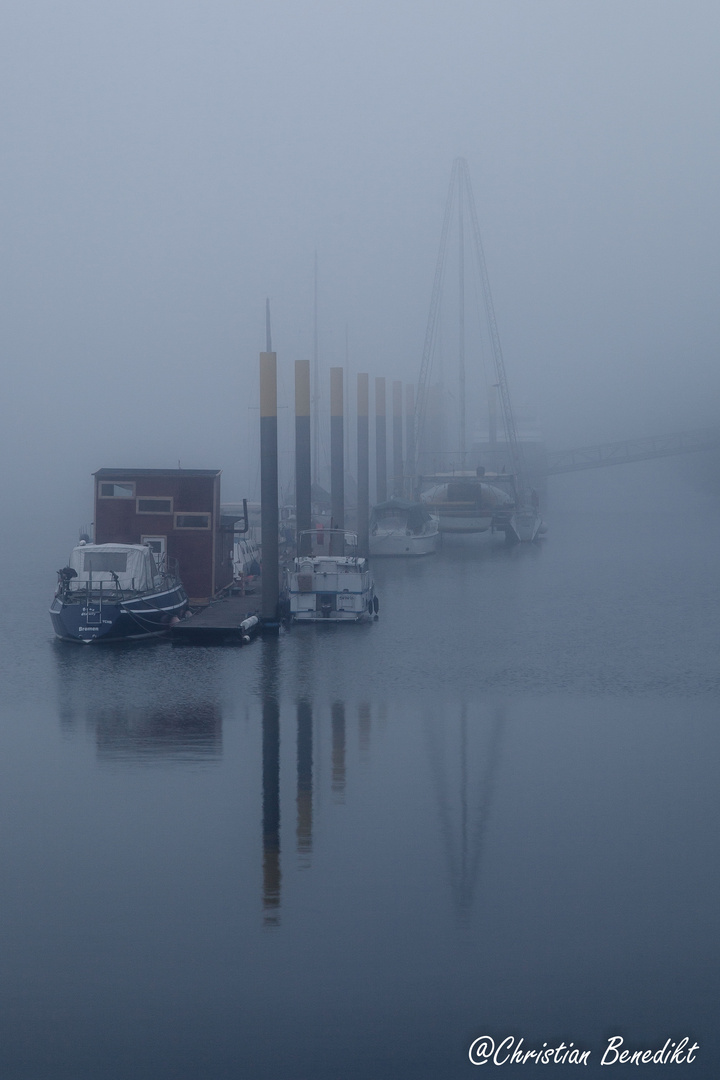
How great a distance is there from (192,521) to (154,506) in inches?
27.0

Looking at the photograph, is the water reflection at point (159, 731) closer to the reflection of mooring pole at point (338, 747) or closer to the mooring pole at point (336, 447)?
the reflection of mooring pole at point (338, 747)

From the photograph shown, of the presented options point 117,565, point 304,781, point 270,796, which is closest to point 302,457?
point 117,565

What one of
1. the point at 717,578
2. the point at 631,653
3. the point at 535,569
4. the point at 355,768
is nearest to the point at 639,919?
the point at 355,768

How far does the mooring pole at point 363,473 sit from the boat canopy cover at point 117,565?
11.4 meters

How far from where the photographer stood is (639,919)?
6797 mm

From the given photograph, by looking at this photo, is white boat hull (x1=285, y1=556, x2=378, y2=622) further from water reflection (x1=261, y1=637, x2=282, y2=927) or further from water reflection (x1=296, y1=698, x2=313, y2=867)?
water reflection (x1=296, y1=698, x2=313, y2=867)

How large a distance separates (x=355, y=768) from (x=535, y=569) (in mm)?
21665

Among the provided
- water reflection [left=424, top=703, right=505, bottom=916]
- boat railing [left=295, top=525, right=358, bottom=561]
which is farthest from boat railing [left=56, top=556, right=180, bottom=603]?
water reflection [left=424, top=703, right=505, bottom=916]

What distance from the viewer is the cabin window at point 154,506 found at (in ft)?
62.4

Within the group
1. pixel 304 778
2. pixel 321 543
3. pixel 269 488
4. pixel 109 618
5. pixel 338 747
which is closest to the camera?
pixel 304 778

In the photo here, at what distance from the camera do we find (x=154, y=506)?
1906 cm

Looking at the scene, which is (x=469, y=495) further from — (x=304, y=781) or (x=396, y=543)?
(x=304, y=781)

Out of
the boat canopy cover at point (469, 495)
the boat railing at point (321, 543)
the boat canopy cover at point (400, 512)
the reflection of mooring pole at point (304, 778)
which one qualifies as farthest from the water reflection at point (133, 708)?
the boat canopy cover at point (469, 495)

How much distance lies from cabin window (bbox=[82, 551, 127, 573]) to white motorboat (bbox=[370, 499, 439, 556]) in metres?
17.0
